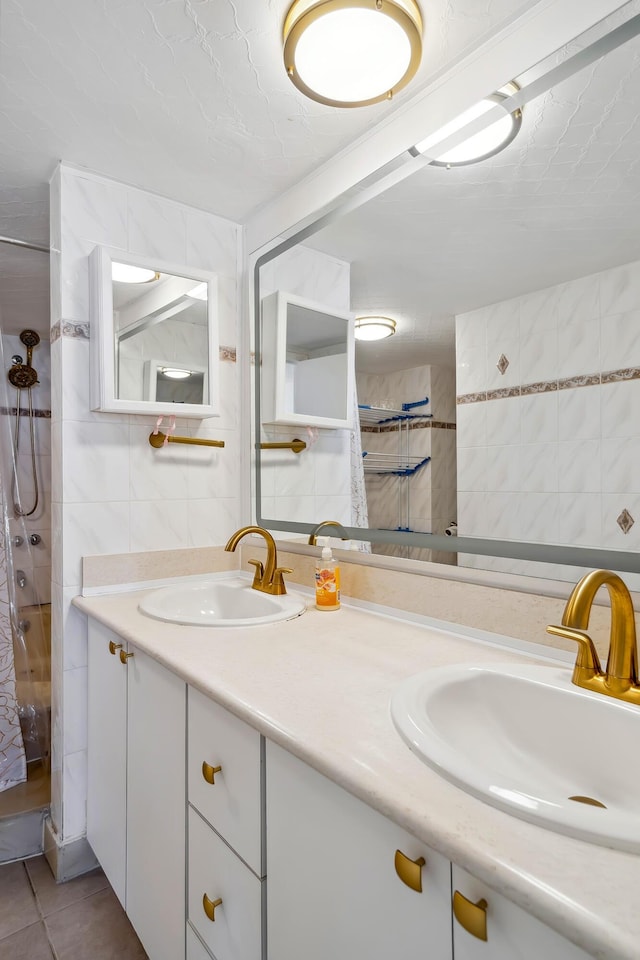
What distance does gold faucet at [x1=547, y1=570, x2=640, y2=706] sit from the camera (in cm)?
83

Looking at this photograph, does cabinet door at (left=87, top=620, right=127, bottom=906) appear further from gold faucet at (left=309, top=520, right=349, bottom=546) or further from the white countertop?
gold faucet at (left=309, top=520, right=349, bottom=546)

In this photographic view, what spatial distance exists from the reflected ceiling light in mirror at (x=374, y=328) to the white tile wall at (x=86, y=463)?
76cm

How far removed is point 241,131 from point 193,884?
1.85 m

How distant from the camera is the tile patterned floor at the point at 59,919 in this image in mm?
1435

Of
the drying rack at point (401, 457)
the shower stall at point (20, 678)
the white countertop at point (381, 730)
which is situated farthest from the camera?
the shower stall at point (20, 678)

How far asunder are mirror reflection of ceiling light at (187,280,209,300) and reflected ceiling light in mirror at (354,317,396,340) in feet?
2.11

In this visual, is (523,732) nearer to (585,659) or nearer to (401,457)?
(585,659)

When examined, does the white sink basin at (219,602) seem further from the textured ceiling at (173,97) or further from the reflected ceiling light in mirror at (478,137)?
the textured ceiling at (173,97)

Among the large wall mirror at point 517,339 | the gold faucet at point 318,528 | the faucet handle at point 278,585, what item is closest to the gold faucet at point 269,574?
the faucet handle at point 278,585

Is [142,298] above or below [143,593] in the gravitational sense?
above

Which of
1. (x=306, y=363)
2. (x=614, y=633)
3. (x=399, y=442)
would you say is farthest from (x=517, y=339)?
(x=306, y=363)

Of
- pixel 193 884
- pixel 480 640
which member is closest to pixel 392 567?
pixel 480 640

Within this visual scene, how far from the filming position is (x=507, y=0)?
1.09 metres

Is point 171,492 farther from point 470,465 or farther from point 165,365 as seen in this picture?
point 470,465
